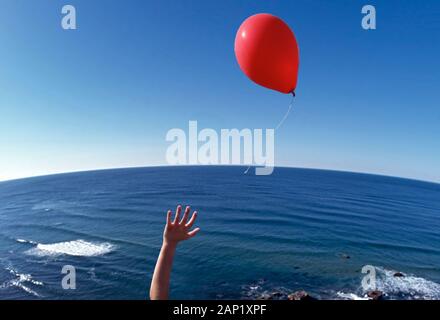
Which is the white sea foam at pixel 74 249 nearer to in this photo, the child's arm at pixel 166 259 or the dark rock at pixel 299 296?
the dark rock at pixel 299 296

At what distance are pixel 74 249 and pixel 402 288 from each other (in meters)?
41.4

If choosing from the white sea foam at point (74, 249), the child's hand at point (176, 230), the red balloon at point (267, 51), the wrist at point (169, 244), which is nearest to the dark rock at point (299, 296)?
the red balloon at point (267, 51)

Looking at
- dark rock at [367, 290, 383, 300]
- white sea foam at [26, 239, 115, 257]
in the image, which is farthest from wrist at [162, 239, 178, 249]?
white sea foam at [26, 239, 115, 257]

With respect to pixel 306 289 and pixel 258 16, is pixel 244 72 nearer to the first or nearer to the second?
pixel 258 16

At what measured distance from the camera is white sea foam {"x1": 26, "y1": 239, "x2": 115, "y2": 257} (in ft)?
129

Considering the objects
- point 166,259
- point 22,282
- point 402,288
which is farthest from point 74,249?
point 166,259

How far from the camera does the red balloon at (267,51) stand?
255 inches

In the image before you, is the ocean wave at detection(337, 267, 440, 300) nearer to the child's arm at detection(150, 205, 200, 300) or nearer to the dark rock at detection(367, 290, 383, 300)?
the dark rock at detection(367, 290, 383, 300)

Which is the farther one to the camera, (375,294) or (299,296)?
(375,294)

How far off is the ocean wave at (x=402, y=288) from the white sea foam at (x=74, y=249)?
31.3 meters

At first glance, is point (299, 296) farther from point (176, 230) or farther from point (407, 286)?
point (176, 230)

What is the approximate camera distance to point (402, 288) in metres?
29.7

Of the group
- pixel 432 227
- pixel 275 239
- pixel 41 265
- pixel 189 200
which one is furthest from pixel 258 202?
pixel 41 265

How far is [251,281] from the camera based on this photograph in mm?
30094
